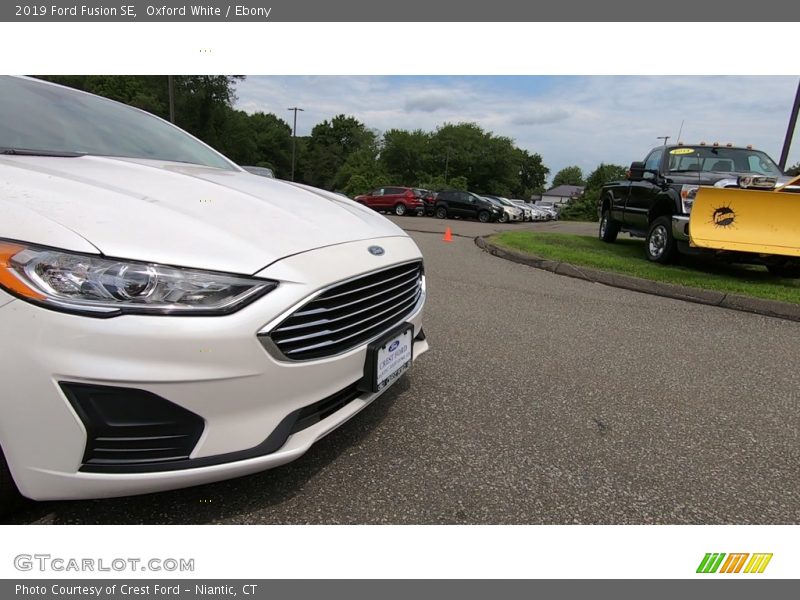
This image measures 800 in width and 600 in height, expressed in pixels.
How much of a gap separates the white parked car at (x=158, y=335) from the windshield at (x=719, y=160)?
734 centimetres

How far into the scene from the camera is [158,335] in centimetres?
133

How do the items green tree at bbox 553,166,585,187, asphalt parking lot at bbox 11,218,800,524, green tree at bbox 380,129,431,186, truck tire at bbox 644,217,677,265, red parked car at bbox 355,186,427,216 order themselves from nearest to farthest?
1. asphalt parking lot at bbox 11,218,800,524
2. truck tire at bbox 644,217,677,265
3. red parked car at bbox 355,186,427,216
4. green tree at bbox 380,129,431,186
5. green tree at bbox 553,166,585,187

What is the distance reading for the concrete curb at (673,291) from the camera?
5.11 metres

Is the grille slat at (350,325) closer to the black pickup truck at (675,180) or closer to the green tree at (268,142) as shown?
the black pickup truck at (675,180)

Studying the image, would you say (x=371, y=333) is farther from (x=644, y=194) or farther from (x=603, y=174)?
(x=603, y=174)

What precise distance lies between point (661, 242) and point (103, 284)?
765 cm

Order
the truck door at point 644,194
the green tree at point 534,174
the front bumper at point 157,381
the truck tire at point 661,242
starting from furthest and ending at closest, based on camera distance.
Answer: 1. the green tree at point 534,174
2. the truck door at point 644,194
3. the truck tire at point 661,242
4. the front bumper at point 157,381

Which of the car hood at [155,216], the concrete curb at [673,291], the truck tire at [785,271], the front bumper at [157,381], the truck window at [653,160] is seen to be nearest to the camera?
the front bumper at [157,381]

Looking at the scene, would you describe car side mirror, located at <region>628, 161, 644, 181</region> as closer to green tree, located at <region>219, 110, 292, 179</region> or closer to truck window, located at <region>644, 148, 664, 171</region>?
truck window, located at <region>644, 148, 664, 171</region>

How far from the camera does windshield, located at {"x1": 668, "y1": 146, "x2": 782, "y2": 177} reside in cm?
718

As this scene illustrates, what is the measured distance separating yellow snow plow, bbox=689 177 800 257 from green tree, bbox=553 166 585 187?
126 m

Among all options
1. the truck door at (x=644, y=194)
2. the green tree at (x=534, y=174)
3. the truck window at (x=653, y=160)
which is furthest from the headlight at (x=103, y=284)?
the green tree at (x=534, y=174)

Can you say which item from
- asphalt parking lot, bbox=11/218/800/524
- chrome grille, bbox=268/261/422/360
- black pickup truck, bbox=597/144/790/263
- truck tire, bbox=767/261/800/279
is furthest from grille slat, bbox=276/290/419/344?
truck tire, bbox=767/261/800/279

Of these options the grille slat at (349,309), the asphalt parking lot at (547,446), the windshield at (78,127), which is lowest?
the asphalt parking lot at (547,446)
